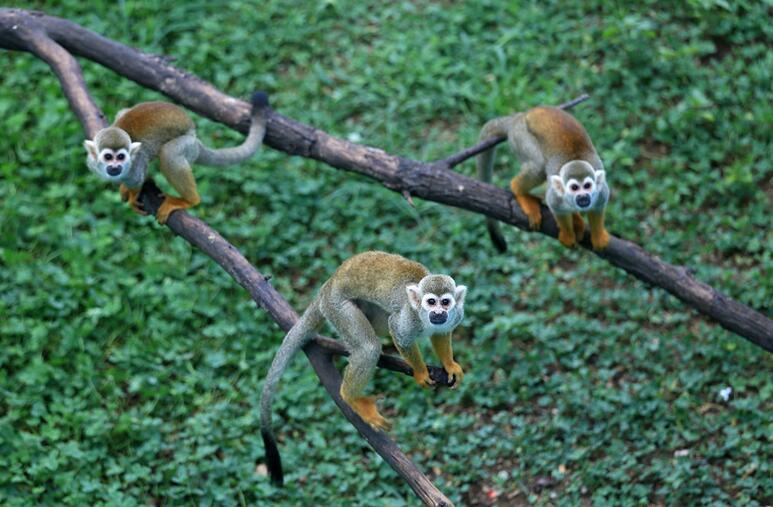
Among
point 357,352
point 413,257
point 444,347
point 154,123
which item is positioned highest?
point 154,123

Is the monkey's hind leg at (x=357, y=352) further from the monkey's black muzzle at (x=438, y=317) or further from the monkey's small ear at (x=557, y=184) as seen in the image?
the monkey's small ear at (x=557, y=184)

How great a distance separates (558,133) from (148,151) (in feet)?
7.69

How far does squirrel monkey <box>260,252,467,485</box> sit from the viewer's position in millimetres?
4293

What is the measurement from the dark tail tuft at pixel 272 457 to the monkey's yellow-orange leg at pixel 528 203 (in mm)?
1965

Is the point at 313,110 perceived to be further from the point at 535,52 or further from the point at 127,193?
the point at 127,193

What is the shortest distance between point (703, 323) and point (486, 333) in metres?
1.42

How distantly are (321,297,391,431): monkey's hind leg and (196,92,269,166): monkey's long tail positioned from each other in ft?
5.56

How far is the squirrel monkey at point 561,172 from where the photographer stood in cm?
540

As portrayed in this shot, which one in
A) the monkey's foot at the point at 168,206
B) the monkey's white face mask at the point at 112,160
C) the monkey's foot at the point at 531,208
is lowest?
the monkey's foot at the point at 531,208

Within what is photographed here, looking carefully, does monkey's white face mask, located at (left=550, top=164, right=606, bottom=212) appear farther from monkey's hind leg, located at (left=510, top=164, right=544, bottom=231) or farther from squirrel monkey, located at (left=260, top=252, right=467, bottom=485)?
squirrel monkey, located at (left=260, top=252, right=467, bottom=485)

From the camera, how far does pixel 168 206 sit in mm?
5629

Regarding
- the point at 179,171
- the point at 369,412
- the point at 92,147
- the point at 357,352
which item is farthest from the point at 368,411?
the point at 92,147

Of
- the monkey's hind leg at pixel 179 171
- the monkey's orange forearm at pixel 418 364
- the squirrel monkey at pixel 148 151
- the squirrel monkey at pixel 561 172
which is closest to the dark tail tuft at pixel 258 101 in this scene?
the squirrel monkey at pixel 148 151

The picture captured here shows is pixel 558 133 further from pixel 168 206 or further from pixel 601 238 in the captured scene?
pixel 168 206
